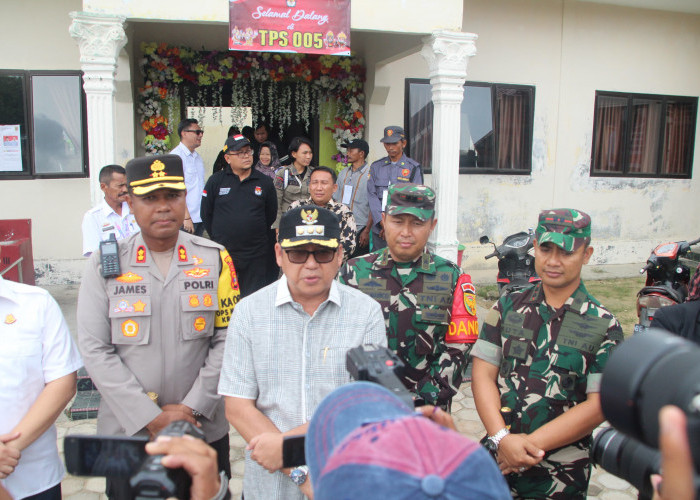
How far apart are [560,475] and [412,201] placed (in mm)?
1288

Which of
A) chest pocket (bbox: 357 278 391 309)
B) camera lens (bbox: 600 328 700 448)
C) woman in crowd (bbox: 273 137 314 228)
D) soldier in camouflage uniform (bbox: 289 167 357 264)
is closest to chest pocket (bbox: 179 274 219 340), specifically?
chest pocket (bbox: 357 278 391 309)

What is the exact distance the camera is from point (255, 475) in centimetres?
197

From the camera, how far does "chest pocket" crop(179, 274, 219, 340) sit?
89.0 inches

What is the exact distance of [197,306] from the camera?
2.27 m

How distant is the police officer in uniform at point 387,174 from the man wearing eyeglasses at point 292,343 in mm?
4422

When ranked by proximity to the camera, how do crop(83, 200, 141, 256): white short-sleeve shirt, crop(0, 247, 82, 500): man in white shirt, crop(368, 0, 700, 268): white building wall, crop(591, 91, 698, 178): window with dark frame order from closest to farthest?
crop(0, 247, 82, 500): man in white shirt < crop(83, 200, 141, 256): white short-sleeve shirt < crop(368, 0, 700, 268): white building wall < crop(591, 91, 698, 178): window with dark frame

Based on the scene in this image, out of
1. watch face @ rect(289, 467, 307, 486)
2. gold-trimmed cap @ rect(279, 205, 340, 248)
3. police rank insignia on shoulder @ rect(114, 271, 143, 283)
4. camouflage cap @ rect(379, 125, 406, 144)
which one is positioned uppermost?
camouflage cap @ rect(379, 125, 406, 144)

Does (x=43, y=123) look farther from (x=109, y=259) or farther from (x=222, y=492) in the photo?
(x=222, y=492)

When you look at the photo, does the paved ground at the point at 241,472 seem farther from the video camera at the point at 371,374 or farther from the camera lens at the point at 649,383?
the camera lens at the point at 649,383

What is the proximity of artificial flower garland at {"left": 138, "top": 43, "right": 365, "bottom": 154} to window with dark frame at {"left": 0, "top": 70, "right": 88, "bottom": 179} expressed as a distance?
86cm

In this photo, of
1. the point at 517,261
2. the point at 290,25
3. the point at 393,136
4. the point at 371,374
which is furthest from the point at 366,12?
the point at 371,374

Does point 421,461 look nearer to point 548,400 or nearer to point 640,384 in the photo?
point 640,384

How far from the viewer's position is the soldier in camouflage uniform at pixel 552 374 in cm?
206

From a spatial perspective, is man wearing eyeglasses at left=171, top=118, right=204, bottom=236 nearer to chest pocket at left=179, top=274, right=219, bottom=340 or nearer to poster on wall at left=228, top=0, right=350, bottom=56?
poster on wall at left=228, top=0, right=350, bottom=56
